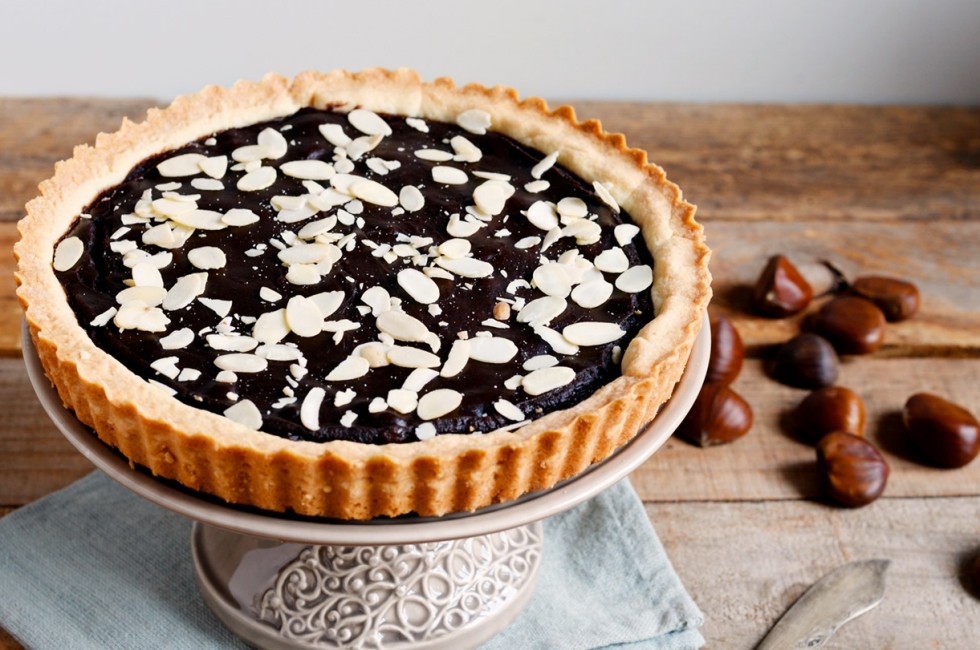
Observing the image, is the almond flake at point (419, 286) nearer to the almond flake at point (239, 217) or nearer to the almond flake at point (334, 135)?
the almond flake at point (239, 217)

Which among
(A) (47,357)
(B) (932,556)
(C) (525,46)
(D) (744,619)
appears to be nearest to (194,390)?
(A) (47,357)

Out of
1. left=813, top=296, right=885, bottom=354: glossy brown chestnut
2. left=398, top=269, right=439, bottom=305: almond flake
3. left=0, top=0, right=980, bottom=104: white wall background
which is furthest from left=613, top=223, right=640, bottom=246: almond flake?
left=0, top=0, right=980, bottom=104: white wall background

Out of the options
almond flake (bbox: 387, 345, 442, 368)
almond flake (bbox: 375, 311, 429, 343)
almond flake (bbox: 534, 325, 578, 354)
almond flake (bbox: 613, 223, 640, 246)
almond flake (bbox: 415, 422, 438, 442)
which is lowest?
almond flake (bbox: 415, 422, 438, 442)

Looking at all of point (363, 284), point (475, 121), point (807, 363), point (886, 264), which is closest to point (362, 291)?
point (363, 284)

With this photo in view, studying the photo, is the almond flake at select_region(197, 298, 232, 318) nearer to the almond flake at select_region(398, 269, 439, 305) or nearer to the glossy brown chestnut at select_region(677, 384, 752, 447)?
the almond flake at select_region(398, 269, 439, 305)

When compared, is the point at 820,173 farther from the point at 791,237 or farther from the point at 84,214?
the point at 84,214

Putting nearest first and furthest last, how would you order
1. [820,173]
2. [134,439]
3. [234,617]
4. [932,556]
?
1. [134,439]
2. [234,617]
3. [932,556]
4. [820,173]

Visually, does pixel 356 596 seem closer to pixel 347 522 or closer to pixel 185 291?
pixel 347 522
